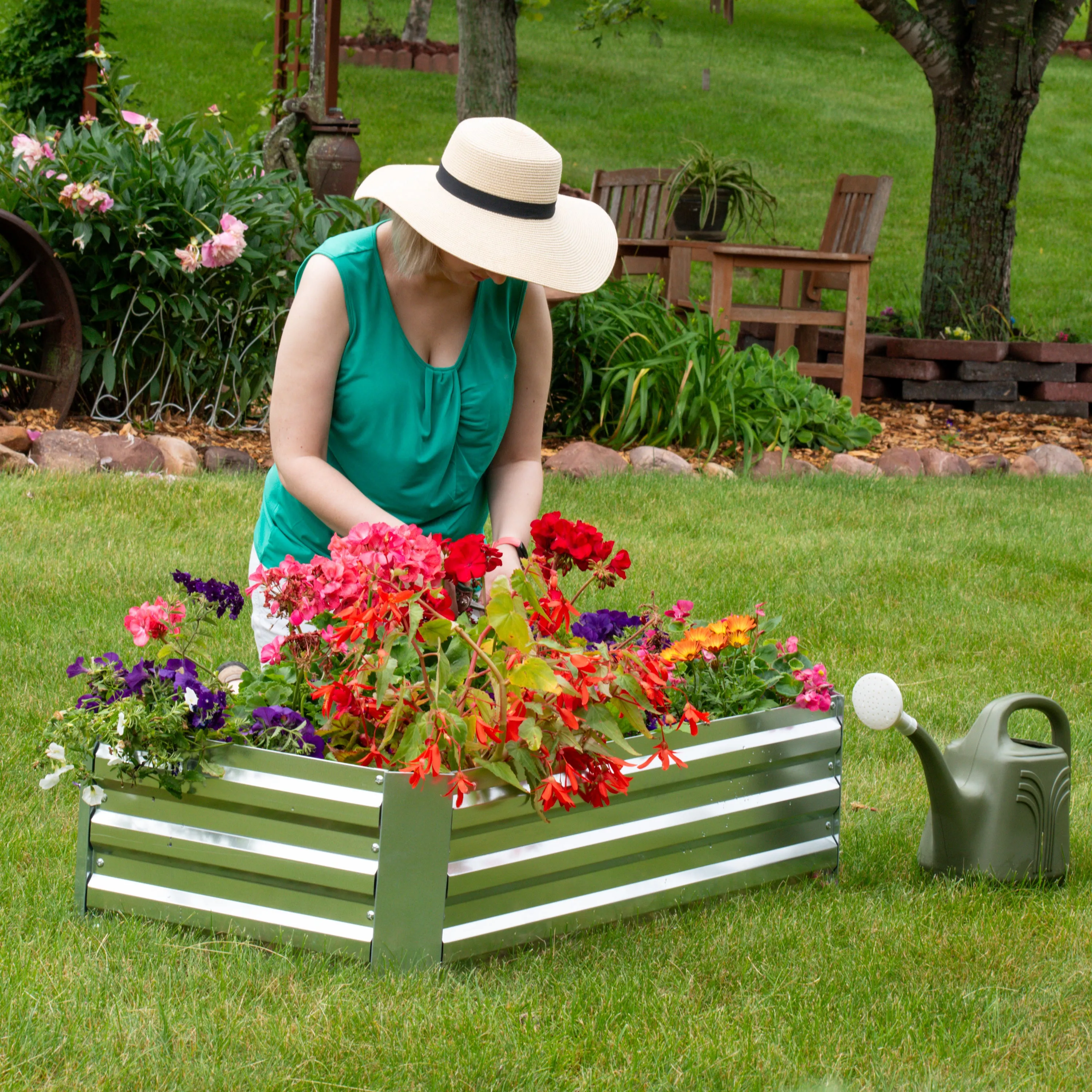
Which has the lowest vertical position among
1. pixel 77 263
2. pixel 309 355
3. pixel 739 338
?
pixel 739 338

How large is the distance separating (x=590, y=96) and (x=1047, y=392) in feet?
50.4

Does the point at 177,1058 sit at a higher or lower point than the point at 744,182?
lower

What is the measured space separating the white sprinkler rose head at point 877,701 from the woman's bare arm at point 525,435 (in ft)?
2.46

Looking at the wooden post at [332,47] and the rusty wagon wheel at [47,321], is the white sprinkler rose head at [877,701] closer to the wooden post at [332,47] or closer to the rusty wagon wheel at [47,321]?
the rusty wagon wheel at [47,321]

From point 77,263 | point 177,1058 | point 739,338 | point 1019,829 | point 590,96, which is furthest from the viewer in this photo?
point 590,96

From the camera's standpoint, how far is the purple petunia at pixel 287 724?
6.56ft

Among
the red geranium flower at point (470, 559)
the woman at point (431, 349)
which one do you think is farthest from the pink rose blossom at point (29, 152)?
the red geranium flower at point (470, 559)

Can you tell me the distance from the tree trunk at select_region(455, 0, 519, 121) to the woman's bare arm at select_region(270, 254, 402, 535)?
27.3 feet

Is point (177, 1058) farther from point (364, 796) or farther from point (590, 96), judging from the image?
point (590, 96)

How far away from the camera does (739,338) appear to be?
8.79 m

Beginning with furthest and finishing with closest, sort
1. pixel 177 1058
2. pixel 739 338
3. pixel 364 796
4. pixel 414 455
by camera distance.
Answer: pixel 739 338
pixel 414 455
pixel 364 796
pixel 177 1058

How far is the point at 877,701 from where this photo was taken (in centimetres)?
217

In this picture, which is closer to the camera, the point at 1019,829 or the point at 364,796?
the point at 364,796

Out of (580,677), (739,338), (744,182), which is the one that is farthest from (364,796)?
(739,338)
